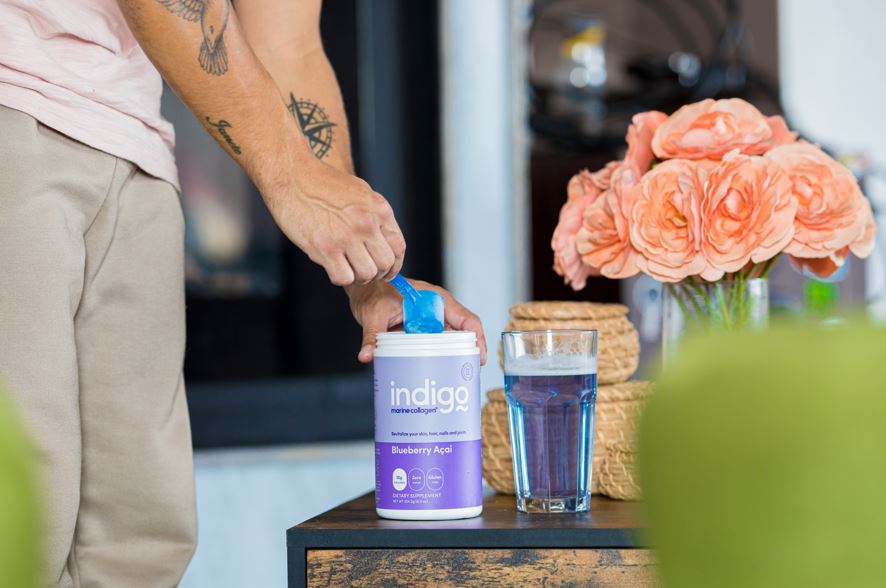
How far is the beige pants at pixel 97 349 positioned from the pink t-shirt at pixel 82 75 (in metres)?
0.02

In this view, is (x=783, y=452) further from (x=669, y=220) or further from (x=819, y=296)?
(x=819, y=296)

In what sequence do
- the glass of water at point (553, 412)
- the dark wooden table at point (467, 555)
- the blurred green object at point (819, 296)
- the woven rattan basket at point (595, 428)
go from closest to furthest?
the dark wooden table at point (467, 555) → the glass of water at point (553, 412) → the woven rattan basket at point (595, 428) → the blurred green object at point (819, 296)

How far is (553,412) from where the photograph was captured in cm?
96

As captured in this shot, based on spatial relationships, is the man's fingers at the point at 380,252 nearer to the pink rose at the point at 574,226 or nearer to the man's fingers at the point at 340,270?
the man's fingers at the point at 340,270

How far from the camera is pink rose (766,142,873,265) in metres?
1.01

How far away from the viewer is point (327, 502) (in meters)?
2.64

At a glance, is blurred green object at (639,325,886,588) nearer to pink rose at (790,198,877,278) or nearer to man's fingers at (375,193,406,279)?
man's fingers at (375,193,406,279)

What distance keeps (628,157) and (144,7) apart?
0.45 m

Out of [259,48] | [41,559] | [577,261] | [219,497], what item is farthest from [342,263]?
[219,497]

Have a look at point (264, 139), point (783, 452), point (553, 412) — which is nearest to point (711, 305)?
point (553, 412)

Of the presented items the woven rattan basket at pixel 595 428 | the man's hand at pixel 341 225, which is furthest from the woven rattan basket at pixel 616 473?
the man's hand at pixel 341 225

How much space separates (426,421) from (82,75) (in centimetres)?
45

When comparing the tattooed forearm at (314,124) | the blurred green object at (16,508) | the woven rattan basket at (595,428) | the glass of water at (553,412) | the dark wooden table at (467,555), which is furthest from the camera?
the tattooed forearm at (314,124)

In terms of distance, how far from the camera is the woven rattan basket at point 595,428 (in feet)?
3.45
